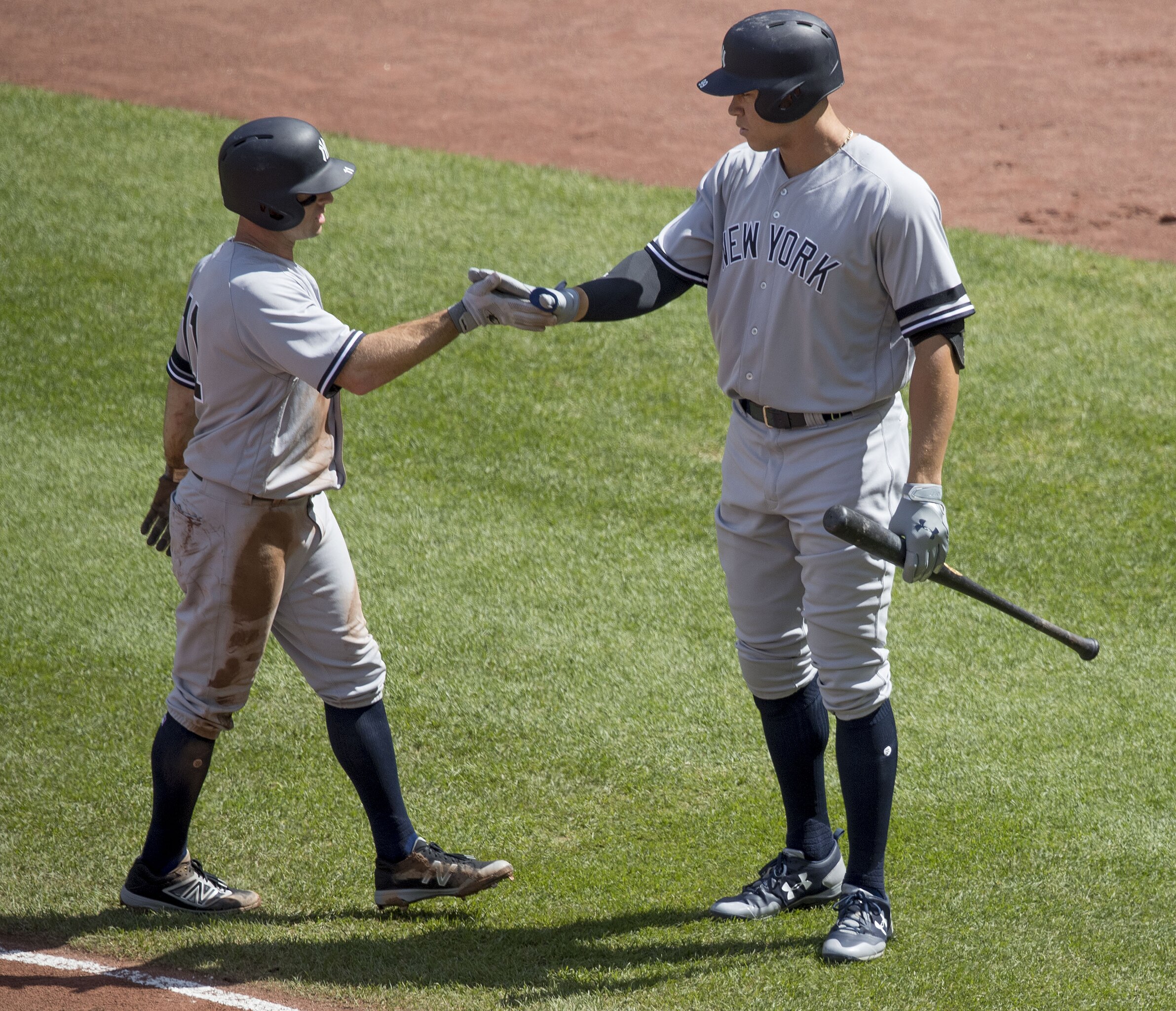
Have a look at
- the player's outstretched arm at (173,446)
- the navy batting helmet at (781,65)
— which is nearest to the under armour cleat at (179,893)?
the player's outstretched arm at (173,446)

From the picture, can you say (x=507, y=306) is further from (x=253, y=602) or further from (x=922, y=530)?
(x=922, y=530)

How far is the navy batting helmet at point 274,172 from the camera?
124 inches

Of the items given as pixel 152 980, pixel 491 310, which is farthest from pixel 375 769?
pixel 491 310

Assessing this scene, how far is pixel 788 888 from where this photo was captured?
139 inches

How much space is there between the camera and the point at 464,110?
1216 cm

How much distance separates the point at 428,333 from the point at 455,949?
150 cm

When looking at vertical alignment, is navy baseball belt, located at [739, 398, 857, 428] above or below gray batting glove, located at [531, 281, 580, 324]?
below

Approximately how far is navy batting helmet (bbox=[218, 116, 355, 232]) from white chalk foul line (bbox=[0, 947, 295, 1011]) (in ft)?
5.79

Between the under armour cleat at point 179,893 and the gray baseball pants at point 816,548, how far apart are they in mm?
1484

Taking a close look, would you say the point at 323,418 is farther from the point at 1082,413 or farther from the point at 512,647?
the point at 1082,413

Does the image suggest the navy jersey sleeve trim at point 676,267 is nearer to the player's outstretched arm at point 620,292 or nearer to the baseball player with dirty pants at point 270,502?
the player's outstretched arm at point 620,292

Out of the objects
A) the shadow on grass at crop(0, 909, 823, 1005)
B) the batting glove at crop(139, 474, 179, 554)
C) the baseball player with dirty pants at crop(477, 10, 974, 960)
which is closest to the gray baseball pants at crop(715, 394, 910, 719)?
the baseball player with dirty pants at crop(477, 10, 974, 960)

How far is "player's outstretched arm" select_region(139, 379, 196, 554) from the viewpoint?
3.51 metres

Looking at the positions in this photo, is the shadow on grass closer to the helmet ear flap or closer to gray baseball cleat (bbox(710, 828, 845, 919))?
gray baseball cleat (bbox(710, 828, 845, 919))
